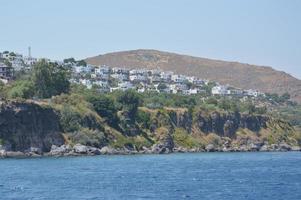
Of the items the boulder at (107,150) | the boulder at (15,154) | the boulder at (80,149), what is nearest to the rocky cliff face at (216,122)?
the boulder at (107,150)

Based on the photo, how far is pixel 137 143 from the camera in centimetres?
15938

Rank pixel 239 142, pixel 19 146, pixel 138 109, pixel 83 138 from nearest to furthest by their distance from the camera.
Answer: pixel 19 146
pixel 83 138
pixel 138 109
pixel 239 142

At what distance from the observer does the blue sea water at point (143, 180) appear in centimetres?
7456

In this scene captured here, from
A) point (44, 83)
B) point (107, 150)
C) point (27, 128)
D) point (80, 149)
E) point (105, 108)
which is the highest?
point (44, 83)

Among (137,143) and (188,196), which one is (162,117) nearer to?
(137,143)

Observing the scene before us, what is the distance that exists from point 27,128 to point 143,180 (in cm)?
5283

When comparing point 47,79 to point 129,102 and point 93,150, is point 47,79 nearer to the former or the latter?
point 129,102

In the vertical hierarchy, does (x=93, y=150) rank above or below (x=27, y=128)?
below

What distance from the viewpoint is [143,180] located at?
9012cm

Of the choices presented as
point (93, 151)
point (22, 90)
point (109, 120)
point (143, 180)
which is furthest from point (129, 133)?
point (143, 180)

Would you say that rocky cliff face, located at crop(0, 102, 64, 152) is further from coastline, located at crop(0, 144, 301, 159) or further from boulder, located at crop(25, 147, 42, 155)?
coastline, located at crop(0, 144, 301, 159)

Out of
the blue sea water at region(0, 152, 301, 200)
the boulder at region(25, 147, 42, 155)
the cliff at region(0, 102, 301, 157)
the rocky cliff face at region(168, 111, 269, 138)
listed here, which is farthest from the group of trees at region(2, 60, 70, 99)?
the blue sea water at region(0, 152, 301, 200)

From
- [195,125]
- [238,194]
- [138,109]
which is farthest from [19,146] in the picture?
[238,194]

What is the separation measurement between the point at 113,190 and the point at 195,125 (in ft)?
347
